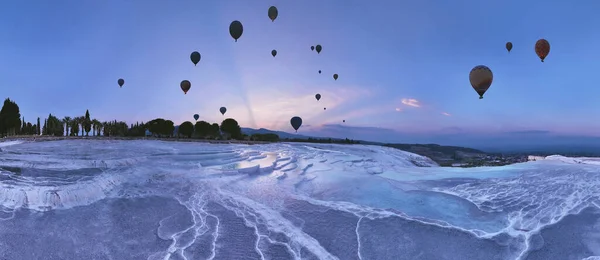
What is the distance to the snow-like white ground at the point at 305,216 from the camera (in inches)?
250

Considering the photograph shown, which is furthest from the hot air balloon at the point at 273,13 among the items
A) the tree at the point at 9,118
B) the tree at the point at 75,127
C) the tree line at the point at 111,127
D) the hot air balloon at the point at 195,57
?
the tree at the point at 9,118

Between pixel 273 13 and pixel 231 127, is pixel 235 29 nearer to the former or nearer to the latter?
pixel 273 13

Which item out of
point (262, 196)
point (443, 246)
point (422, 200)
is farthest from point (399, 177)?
point (443, 246)

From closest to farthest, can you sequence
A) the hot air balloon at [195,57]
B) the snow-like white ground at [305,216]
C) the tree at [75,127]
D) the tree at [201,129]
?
1. the snow-like white ground at [305,216]
2. the hot air balloon at [195,57]
3. the tree at [75,127]
4. the tree at [201,129]

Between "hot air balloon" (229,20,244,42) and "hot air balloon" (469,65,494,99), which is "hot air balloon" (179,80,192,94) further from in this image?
"hot air balloon" (469,65,494,99)

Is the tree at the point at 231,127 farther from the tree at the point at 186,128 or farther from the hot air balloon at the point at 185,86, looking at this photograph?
the hot air balloon at the point at 185,86

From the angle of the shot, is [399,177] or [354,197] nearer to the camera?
[354,197]

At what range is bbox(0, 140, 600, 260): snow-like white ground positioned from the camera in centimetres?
635

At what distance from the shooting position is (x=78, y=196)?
372 inches

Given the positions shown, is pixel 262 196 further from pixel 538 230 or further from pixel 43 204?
pixel 538 230

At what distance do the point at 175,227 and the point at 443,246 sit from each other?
210 inches

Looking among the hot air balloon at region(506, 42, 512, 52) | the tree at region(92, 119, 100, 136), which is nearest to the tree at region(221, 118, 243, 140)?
the tree at region(92, 119, 100, 136)

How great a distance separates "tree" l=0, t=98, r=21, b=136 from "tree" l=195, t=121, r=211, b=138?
3330 cm

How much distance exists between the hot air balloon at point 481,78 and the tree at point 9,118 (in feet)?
252
